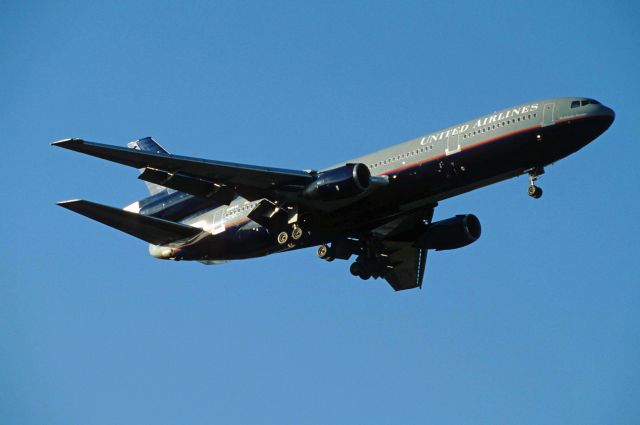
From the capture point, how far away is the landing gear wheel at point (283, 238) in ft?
169

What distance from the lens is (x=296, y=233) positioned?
51.3m

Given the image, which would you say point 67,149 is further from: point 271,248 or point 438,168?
point 438,168

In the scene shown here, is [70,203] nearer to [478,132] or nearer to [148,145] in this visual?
[148,145]

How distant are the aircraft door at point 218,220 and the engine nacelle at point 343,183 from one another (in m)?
6.85

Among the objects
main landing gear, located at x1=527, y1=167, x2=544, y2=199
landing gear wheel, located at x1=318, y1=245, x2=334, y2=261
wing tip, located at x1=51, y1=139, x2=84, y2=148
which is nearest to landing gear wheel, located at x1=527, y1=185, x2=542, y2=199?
main landing gear, located at x1=527, y1=167, x2=544, y2=199

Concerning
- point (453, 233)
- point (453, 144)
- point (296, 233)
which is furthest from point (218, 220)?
point (453, 144)

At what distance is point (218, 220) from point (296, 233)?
488 cm

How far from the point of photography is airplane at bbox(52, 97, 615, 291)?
4741 cm

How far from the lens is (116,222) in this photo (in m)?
53.2

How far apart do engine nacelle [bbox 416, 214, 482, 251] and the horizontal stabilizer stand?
39.7 feet

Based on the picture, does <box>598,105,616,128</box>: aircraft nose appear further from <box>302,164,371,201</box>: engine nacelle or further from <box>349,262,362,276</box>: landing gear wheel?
<box>349,262,362,276</box>: landing gear wheel

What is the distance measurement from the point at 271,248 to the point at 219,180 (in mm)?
4787

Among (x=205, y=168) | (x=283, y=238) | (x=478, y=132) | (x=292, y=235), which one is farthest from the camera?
(x=283, y=238)

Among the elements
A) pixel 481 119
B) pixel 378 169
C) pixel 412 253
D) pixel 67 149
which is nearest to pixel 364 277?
pixel 412 253
